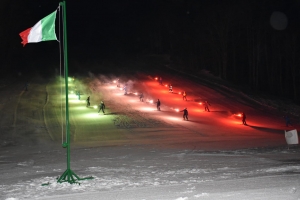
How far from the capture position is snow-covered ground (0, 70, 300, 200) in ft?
31.0

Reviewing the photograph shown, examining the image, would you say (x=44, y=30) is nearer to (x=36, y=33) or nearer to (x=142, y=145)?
(x=36, y=33)

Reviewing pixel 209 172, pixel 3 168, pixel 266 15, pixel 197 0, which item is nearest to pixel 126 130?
pixel 3 168

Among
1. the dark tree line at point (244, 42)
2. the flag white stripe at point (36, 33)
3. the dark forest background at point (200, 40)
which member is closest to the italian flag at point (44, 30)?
the flag white stripe at point (36, 33)

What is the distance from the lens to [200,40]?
281ft

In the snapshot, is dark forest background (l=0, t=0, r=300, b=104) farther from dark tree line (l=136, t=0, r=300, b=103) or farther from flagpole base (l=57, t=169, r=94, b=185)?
flagpole base (l=57, t=169, r=94, b=185)

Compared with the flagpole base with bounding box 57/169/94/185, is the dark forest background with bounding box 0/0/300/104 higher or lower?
higher

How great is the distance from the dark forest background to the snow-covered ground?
15.3m

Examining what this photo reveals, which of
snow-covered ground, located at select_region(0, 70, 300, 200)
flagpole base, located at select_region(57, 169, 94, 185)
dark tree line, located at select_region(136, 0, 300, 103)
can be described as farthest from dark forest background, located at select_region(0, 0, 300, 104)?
flagpole base, located at select_region(57, 169, 94, 185)

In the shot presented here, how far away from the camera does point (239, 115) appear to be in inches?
1549

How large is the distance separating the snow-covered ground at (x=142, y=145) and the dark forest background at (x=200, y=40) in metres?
15.3

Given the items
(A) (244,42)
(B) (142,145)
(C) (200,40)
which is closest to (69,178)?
(B) (142,145)

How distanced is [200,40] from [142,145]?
217ft

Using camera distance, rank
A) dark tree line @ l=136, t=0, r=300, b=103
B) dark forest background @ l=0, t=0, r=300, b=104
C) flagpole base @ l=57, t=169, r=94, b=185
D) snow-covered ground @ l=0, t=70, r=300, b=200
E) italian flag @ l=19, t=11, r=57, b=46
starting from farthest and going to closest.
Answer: dark forest background @ l=0, t=0, r=300, b=104
dark tree line @ l=136, t=0, r=300, b=103
italian flag @ l=19, t=11, r=57, b=46
flagpole base @ l=57, t=169, r=94, b=185
snow-covered ground @ l=0, t=70, r=300, b=200

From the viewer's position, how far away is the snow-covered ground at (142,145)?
9453 mm
